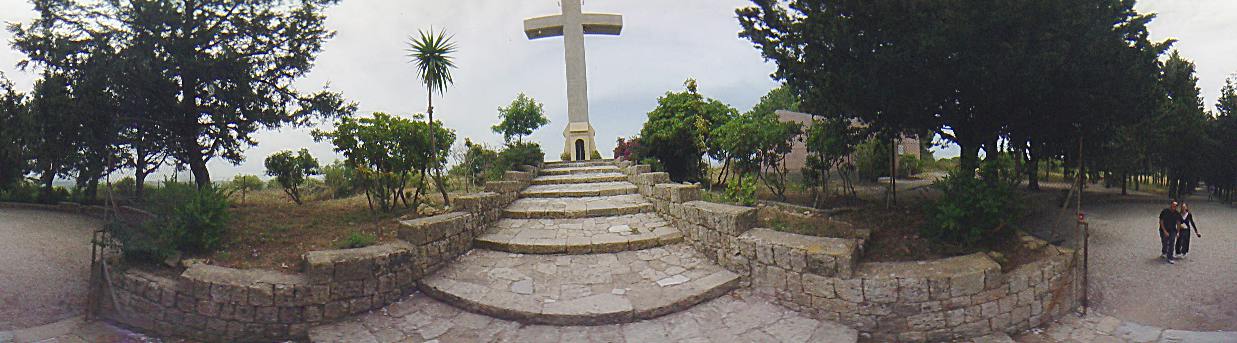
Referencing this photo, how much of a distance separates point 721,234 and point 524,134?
15.0 meters

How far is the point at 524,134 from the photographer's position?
19641mm

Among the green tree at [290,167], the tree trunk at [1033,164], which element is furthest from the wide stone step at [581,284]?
the tree trunk at [1033,164]

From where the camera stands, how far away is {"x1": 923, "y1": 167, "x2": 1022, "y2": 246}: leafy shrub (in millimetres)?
5297

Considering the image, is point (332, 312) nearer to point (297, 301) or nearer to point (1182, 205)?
Result: point (297, 301)

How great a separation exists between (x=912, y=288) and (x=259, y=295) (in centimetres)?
612

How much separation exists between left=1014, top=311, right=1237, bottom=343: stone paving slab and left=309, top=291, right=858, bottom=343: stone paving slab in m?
2.00

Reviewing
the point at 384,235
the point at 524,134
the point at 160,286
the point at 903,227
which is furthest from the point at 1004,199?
the point at 524,134

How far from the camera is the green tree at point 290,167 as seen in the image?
9.50m

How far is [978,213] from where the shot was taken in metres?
5.34

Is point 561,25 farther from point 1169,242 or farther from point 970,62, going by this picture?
point 1169,242

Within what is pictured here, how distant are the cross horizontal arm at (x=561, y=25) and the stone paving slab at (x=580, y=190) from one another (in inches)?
A: 285

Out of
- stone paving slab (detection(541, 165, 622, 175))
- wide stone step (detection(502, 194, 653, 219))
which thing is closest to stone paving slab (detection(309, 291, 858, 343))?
wide stone step (detection(502, 194, 653, 219))

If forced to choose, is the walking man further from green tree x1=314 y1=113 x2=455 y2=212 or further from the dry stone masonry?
green tree x1=314 y1=113 x2=455 y2=212

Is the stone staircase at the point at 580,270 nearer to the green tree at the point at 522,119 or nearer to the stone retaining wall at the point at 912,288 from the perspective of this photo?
the stone retaining wall at the point at 912,288
